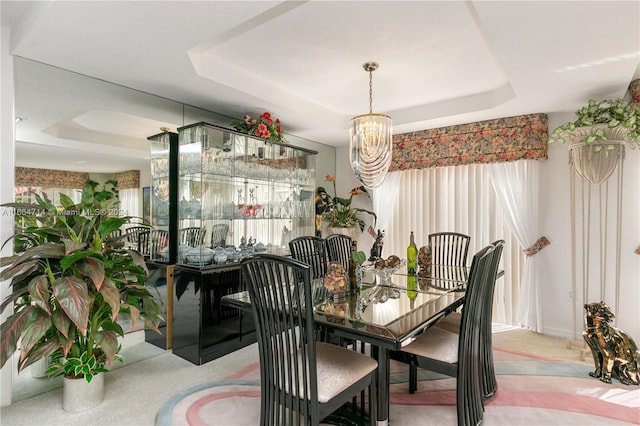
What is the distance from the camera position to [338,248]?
3.29 metres

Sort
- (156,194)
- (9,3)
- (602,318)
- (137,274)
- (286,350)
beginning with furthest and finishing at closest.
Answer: (156,194), (602,318), (137,274), (9,3), (286,350)

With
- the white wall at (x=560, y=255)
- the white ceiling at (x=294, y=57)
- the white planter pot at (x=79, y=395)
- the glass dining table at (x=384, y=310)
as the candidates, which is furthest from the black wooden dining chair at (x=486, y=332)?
the white planter pot at (x=79, y=395)

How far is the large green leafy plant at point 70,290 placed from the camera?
2039mm

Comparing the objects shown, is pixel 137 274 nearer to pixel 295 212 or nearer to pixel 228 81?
pixel 228 81

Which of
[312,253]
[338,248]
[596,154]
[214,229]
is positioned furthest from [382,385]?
[596,154]

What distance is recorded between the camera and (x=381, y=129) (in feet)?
9.57

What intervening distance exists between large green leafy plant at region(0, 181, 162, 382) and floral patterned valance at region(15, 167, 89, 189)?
0.23 metres

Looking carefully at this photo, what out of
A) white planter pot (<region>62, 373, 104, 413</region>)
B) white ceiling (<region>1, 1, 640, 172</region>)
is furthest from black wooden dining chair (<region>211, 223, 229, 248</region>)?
white planter pot (<region>62, 373, 104, 413</region>)

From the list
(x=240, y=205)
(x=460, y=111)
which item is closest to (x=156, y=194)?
(x=240, y=205)

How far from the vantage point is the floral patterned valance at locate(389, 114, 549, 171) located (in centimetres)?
383

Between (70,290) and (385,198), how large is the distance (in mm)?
4001

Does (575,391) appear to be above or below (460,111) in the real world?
below

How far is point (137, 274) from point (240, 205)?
1.38 meters

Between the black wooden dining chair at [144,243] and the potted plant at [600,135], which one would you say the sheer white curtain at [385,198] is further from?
the black wooden dining chair at [144,243]
